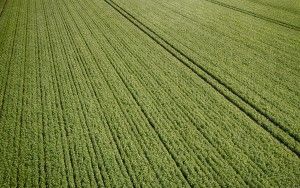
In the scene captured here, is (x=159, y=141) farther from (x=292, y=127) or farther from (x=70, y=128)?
(x=292, y=127)

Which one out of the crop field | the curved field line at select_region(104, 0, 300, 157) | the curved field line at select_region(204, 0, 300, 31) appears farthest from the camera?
the curved field line at select_region(204, 0, 300, 31)

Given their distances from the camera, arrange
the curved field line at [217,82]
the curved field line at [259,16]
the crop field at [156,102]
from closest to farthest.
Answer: the crop field at [156,102], the curved field line at [217,82], the curved field line at [259,16]

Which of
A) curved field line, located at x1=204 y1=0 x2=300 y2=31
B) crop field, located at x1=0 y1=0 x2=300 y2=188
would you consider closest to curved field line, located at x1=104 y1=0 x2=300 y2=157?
crop field, located at x1=0 y1=0 x2=300 y2=188

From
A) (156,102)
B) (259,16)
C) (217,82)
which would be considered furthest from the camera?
(259,16)

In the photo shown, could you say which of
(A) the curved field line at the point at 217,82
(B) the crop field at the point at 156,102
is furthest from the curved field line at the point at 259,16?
(A) the curved field line at the point at 217,82

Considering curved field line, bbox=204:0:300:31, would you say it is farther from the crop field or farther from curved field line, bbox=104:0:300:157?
curved field line, bbox=104:0:300:157

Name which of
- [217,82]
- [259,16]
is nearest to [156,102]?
[217,82]

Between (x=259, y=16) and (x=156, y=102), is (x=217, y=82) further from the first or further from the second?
(x=259, y=16)

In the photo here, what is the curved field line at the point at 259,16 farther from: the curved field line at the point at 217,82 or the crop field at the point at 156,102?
the curved field line at the point at 217,82
